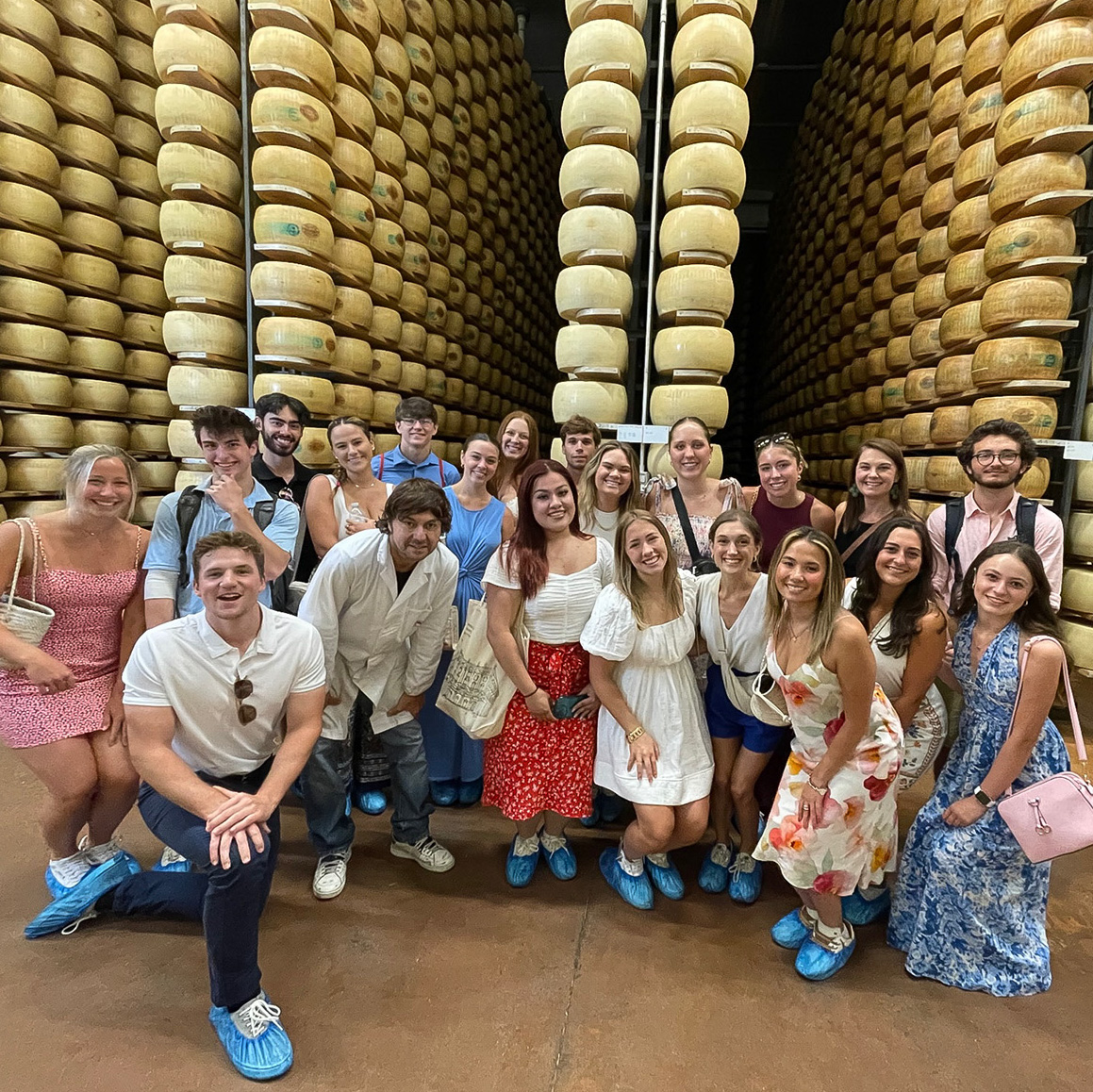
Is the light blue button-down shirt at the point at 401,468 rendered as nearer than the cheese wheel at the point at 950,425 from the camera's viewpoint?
Yes

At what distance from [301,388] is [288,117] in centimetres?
127

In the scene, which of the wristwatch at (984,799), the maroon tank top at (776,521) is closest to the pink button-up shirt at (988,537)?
the maroon tank top at (776,521)

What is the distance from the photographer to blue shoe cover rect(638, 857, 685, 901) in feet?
6.50

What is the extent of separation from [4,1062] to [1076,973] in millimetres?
2568

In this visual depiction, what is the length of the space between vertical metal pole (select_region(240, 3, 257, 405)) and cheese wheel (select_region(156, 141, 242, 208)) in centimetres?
10

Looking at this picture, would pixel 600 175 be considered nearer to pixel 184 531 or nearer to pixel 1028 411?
pixel 1028 411

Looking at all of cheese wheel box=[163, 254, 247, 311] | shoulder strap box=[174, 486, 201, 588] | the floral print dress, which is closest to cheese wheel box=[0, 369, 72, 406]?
cheese wheel box=[163, 254, 247, 311]

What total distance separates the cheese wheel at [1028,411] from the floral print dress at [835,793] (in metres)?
2.22

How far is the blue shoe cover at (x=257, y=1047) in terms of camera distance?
4.44 feet

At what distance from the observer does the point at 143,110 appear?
4.32m

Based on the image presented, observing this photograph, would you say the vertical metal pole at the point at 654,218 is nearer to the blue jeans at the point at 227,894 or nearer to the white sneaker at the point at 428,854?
the white sneaker at the point at 428,854

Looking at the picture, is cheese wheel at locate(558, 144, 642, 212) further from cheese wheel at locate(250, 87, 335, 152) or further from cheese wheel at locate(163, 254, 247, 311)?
cheese wheel at locate(163, 254, 247, 311)

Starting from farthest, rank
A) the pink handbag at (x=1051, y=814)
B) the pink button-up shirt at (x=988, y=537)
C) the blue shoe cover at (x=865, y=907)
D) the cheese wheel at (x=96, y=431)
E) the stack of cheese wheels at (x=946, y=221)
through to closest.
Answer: the cheese wheel at (x=96, y=431) < the stack of cheese wheels at (x=946, y=221) < the pink button-up shirt at (x=988, y=537) < the blue shoe cover at (x=865, y=907) < the pink handbag at (x=1051, y=814)

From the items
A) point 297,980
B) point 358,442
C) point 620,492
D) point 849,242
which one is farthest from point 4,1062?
point 849,242
